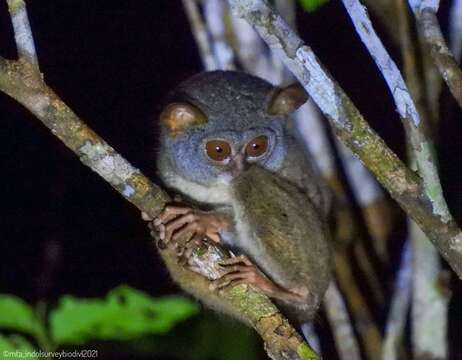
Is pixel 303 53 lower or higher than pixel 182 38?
higher

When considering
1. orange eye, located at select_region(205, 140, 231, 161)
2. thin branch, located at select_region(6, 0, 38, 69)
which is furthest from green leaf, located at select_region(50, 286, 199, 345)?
thin branch, located at select_region(6, 0, 38, 69)

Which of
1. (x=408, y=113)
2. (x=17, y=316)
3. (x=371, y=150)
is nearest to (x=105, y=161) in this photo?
(x=371, y=150)

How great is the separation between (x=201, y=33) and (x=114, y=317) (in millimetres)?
1531

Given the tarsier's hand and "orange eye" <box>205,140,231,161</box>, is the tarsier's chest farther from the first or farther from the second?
the tarsier's hand

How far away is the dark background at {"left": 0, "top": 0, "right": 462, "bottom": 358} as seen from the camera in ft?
17.3

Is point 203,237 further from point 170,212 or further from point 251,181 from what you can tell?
point 251,181

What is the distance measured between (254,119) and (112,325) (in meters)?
1.17

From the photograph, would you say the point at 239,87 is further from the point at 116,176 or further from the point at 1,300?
the point at 1,300

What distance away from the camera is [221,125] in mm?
3812

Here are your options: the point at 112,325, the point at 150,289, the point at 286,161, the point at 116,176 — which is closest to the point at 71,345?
the point at 112,325

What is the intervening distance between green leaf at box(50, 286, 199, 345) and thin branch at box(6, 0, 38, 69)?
156 cm

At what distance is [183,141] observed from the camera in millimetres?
3850

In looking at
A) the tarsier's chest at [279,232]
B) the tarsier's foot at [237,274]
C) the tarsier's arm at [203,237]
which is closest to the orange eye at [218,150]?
the tarsier's chest at [279,232]

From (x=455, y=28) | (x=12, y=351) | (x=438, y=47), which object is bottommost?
(x=455, y=28)
